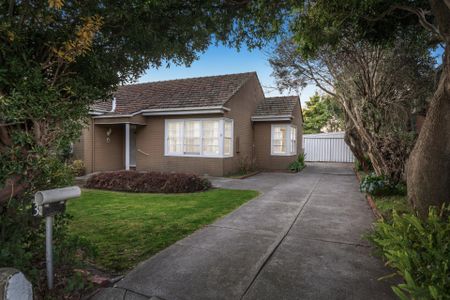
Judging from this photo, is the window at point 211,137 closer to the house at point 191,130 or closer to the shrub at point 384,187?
the house at point 191,130

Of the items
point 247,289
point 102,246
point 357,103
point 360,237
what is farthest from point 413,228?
point 357,103

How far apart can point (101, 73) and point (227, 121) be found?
9.79 metres

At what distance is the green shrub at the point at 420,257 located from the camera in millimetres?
2270

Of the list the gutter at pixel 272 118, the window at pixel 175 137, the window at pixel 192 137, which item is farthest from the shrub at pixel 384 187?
the window at pixel 175 137

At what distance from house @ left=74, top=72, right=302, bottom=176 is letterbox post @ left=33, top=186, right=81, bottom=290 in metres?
9.50

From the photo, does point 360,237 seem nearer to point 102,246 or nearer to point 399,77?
point 102,246

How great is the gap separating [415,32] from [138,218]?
7.97 m

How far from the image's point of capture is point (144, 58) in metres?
3.70

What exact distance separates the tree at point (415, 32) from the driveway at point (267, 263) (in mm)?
1457

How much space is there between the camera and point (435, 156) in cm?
406

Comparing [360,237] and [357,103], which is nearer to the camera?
[360,237]

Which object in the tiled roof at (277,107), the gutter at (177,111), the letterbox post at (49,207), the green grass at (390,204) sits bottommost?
the green grass at (390,204)

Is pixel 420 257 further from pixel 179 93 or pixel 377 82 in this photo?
pixel 179 93

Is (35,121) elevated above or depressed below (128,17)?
below
